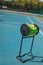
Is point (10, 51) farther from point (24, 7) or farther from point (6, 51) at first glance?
point (24, 7)

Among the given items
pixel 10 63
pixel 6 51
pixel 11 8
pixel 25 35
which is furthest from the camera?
pixel 11 8

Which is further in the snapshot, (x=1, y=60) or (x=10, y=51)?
(x=10, y=51)

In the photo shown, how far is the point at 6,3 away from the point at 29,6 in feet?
12.6

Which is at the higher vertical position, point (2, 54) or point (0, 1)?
point (2, 54)

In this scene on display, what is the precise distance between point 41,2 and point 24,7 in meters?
3.34

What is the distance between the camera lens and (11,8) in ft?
143

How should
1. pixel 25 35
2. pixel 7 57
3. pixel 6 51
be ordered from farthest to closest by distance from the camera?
1. pixel 6 51
2. pixel 7 57
3. pixel 25 35

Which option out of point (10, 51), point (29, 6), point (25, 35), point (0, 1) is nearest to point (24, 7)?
point (29, 6)

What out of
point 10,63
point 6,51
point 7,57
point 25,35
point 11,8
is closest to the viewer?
point 25,35

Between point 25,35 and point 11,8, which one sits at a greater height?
point 25,35

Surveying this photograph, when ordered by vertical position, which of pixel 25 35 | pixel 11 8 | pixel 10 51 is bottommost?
pixel 11 8

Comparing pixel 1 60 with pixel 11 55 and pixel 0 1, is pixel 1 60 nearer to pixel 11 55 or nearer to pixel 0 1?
pixel 11 55

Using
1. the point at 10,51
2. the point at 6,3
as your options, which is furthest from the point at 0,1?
the point at 10,51

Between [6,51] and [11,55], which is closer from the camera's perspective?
[11,55]
